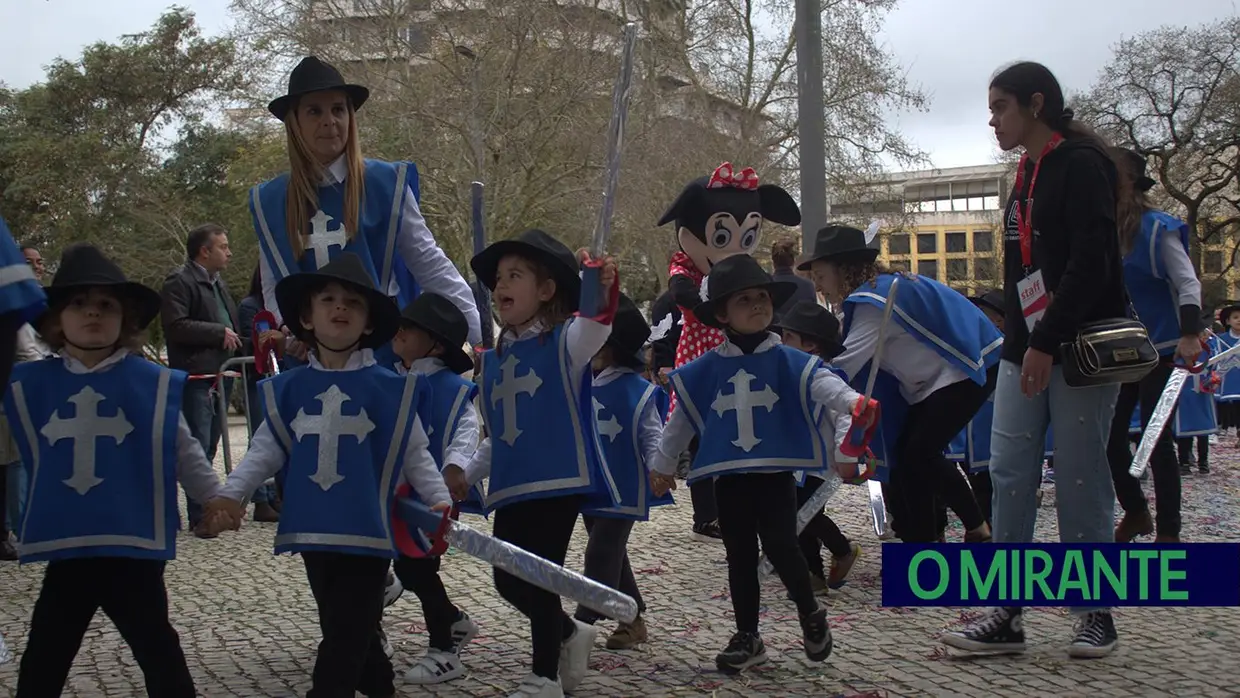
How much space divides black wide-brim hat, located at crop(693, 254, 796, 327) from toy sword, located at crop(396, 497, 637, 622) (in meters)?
1.54

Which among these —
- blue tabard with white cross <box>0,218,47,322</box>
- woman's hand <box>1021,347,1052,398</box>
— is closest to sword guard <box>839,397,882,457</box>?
woman's hand <box>1021,347,1052,398</box>

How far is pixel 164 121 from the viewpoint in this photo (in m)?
36.6

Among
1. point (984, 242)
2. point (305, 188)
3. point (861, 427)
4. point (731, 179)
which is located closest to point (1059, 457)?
point (861, 427)

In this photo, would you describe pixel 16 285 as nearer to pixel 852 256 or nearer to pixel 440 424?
pixel 440 424

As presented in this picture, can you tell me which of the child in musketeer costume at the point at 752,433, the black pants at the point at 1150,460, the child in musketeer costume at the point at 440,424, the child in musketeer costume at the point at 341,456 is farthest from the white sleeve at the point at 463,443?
the black pants at the point at 1150,460

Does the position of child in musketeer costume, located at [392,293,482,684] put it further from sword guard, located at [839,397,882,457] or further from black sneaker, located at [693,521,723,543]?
black sneaker, located at [693,521,723,543]

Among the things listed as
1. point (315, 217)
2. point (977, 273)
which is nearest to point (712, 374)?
point (315, 217)

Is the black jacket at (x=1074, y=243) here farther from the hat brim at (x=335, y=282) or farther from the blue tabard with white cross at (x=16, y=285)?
the blue tabard with white cross at (x=16, y=285)

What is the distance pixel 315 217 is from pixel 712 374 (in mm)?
1589

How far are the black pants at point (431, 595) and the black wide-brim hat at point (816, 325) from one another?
2.48 m

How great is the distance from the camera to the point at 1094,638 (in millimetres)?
4977

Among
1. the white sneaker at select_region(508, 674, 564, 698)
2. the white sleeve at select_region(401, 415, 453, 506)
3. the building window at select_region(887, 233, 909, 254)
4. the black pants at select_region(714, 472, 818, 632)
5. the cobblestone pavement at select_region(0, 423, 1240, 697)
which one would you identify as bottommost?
the cobblestone pavement at select_region(0, 423, 1240, 697)

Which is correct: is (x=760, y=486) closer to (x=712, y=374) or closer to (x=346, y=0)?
(x=712, y=374)

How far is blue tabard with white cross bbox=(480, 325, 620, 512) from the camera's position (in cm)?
459
